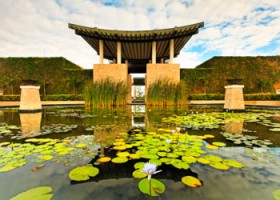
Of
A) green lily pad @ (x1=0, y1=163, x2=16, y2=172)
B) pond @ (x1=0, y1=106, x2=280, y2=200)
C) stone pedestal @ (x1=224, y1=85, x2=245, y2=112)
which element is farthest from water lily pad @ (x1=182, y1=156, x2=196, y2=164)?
stone pedestal @ (x1=224, y1=85, x2=245, y2=112)

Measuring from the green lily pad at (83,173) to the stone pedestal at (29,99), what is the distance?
20.0 ft

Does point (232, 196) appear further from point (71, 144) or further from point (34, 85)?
point (34, 85)

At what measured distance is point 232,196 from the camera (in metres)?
1.00

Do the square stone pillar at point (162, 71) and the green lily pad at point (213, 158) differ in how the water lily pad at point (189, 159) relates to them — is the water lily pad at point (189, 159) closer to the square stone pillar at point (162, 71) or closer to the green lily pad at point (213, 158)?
the green lily pad at point (213, 158)

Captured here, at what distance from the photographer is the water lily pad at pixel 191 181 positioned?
1112 mm

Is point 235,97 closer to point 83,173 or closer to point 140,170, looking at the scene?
point 140,170

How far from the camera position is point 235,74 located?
1368cm

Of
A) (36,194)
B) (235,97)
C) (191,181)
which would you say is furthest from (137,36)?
(36,194)

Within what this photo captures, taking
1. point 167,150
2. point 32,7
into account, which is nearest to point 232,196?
point 167,150

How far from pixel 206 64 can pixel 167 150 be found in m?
14.7

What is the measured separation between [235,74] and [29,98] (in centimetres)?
1609

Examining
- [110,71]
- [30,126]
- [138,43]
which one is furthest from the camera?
[138,43]

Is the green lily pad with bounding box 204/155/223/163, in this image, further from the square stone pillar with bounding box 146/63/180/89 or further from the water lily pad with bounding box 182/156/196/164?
the square stone pillar with bounding box 146/63/180/89

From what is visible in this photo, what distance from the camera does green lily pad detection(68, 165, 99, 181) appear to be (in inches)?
47.3
